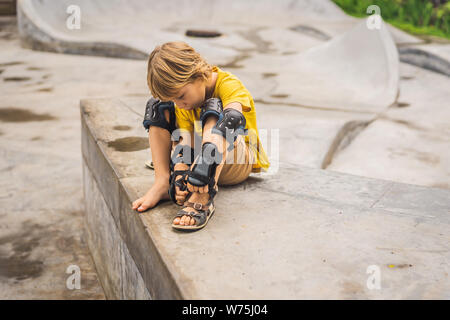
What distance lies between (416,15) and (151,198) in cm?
1206

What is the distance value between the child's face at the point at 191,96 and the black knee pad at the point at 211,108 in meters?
0.03

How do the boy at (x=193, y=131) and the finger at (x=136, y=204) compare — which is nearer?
the boy at (x=193, y=131)

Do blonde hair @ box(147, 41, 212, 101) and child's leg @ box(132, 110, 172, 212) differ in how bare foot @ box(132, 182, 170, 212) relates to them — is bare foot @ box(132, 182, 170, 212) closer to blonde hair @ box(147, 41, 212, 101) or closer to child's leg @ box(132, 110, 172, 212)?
child's leg @ box(132, 110, 172, 212)

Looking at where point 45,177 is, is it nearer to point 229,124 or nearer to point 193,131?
point 193,131

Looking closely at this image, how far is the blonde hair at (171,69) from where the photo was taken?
1676mm

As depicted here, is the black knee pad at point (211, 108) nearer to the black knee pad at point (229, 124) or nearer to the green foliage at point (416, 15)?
the black knee pad at point (229, 124)

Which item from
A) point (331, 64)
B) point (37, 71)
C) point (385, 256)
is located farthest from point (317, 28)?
point (385, 256)

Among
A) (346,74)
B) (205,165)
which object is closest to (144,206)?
(205,165)

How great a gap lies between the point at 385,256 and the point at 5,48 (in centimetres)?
895

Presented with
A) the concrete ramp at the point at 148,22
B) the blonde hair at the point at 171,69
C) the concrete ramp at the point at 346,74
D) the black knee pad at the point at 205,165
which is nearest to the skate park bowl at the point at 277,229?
the black knee pad at the point at 205,165

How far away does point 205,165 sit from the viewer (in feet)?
5.41

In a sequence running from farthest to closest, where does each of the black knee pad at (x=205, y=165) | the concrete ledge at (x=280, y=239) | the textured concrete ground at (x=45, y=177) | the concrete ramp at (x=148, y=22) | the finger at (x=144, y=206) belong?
the concrete ramp at (x=148, y=22), the textured concrete ground at (x=45, y=177), the finger at (x=144, y=206), the black knee pad at (x=205, y=165), the concrete ledge at (x=280, y=239)

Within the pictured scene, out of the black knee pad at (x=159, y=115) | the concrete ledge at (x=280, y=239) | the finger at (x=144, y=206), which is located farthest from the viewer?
the black knee pad at (x=159, y=115)
